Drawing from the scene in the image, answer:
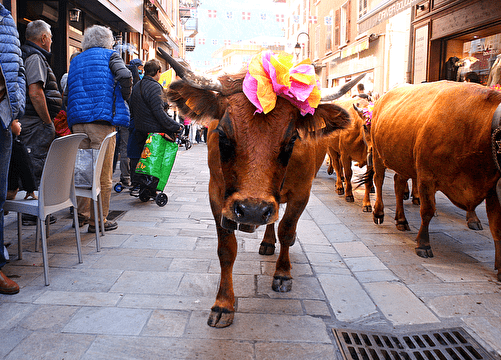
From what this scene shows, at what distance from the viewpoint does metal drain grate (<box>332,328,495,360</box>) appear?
2.48 m

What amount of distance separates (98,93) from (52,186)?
159 centimetres

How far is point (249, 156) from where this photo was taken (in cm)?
242

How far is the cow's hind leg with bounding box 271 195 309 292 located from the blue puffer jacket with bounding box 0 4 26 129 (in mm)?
2141

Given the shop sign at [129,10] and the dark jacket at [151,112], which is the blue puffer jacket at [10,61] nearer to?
the dark jacket at [151,112]

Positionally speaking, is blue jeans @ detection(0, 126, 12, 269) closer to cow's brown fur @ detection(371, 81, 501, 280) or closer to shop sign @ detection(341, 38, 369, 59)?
cow's brown fur @ detection(371, 81, 501, 280)

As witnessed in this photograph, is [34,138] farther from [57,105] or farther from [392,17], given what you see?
[392,17]

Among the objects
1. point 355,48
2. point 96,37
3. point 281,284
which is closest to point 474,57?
point 355,48

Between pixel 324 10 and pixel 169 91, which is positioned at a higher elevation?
pixel 324 10

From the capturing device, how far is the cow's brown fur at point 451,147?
12.5 feet

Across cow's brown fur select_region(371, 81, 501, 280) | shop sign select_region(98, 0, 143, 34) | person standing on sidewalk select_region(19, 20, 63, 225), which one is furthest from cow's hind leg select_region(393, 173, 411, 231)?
shop sign select_region(98, 0, 143, 34)

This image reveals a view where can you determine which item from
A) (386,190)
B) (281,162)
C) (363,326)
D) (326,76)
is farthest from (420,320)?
(326,76)

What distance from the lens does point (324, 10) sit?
78.2 feet

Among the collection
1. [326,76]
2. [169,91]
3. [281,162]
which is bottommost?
[281,162]

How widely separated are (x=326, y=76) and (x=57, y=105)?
2129cm
